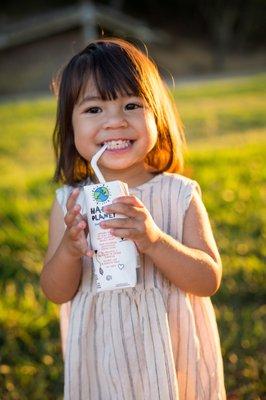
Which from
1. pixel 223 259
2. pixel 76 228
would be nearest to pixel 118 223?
pixel 76 228

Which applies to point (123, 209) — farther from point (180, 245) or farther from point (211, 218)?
point (211, 218)

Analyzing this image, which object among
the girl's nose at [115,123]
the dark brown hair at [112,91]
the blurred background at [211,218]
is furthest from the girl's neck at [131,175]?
the blurred background at [211,218]

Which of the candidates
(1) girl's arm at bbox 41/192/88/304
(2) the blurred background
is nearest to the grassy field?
(2) the blurred background

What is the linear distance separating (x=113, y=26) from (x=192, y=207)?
872 inches

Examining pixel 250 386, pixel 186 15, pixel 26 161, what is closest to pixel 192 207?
pixel 250 386

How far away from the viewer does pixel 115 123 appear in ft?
6.36

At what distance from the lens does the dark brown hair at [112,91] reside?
2012 millimetres

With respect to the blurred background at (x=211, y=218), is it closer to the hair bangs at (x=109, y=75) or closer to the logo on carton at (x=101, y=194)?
the hair bangs at (x=109, y=75)

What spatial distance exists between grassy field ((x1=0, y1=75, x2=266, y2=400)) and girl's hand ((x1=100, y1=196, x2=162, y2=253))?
3.77 ft

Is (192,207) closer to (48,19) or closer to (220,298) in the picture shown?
(220,298)

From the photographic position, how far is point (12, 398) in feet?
8.75

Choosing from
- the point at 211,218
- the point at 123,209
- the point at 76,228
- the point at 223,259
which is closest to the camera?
the point at 123,209

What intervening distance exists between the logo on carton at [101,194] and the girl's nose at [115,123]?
0.26 meters

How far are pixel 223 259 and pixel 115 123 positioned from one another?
6.71 ft
